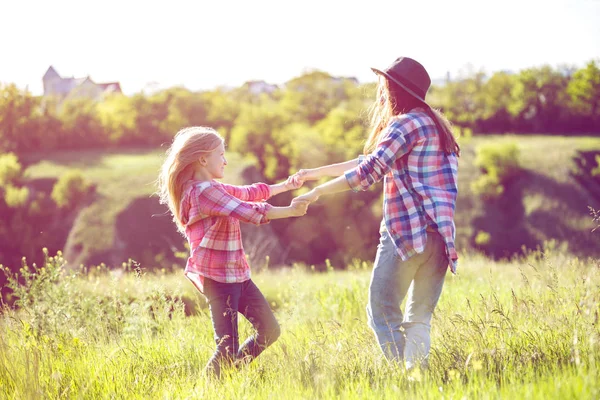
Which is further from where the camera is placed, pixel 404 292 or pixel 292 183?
pixel 292 183

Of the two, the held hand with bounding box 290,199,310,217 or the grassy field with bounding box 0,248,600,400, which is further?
the held hand with bounding box 290,199,310,217

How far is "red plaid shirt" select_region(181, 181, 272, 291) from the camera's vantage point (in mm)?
3170

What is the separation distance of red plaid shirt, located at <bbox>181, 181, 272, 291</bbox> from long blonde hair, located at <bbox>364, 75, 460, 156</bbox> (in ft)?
2.76

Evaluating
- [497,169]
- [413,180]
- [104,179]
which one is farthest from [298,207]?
[497,169]

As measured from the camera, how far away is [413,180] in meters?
3.00

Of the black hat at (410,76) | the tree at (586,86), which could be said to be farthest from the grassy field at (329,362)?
the tree at (586,86)

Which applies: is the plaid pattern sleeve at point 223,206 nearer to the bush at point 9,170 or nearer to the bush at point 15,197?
the bush at point 15,197

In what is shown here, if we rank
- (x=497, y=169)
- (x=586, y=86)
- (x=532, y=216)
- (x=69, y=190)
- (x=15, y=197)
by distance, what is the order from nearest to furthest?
(x=15, y=197) → (x=69, y=190) → (x=532, y=216) → (x=497, y=169) → (x=586, y=86)

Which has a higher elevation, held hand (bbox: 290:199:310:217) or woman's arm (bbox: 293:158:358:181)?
woman's arm (bbox: 293:158:358:181)

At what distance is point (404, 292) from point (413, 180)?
0.64 metres

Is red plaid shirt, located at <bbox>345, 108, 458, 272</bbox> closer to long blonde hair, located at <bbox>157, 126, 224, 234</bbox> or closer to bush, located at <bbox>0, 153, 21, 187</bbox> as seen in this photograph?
long blonde hair, located at <bbox>157, 126, 224, 234</bbox>

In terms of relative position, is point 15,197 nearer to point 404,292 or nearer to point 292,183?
point 292,183

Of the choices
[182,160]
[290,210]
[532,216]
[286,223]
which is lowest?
[286,223]

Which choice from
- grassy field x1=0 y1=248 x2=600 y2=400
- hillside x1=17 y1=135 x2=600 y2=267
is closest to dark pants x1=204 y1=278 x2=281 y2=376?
grassy field x1=0 y1=248 x2=600 y2=400
